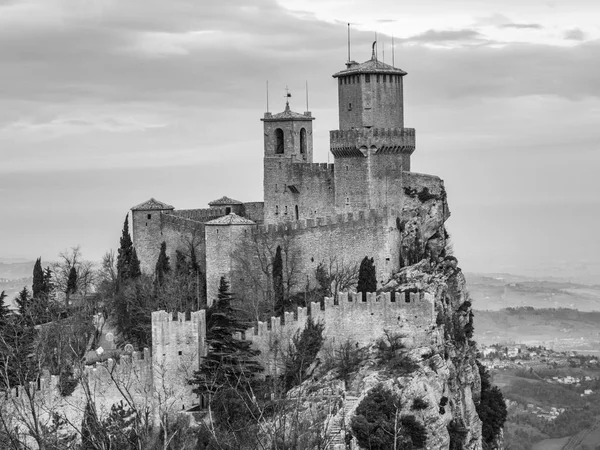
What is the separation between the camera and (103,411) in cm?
5372

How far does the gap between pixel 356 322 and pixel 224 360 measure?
6106mm

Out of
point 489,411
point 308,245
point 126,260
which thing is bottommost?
point 489,411

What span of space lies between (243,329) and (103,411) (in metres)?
7.98

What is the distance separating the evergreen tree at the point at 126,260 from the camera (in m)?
72.9

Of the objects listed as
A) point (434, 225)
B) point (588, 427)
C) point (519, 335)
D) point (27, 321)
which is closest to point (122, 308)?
point (27, 321)

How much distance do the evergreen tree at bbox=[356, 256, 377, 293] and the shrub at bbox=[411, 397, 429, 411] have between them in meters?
7.77

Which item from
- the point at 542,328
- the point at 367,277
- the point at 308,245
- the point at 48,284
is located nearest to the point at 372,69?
the point at 308,245

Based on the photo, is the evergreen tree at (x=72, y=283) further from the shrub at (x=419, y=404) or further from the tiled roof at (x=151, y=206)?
the shrub at (x=419, y=404)

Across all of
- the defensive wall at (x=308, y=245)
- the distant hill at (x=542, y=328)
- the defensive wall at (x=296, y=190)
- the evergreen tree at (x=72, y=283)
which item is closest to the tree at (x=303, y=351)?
Result: the defensive wall at (x=308, y=245)

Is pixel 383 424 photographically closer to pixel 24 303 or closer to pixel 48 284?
pixel 24 303

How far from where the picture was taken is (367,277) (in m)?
64.4

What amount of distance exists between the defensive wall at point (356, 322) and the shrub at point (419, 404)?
7.86 feet

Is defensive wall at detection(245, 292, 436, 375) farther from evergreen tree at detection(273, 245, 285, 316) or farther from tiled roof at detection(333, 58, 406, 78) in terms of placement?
tiled roof at detection(333, 58, 406, 78)

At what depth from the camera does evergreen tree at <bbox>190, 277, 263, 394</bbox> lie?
55.5 metres
